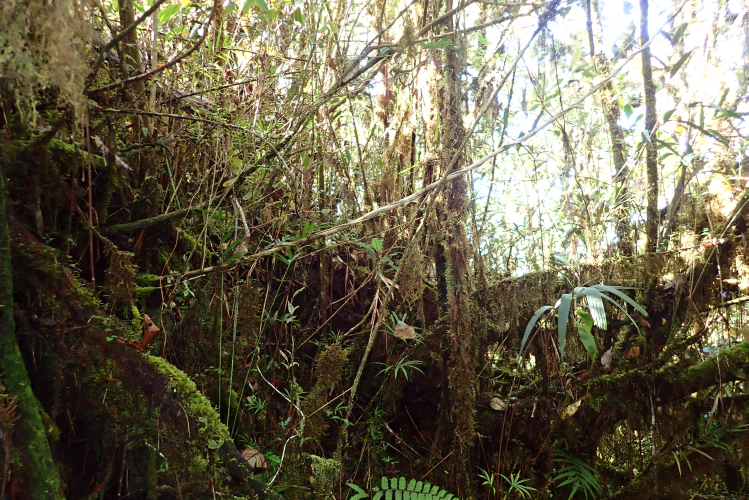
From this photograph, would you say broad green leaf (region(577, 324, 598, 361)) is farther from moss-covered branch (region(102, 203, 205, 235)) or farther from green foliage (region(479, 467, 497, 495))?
moss-covered branch (region(102, 203, 205, 235))

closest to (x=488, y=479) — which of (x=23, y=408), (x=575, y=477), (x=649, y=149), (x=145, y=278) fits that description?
(x=575, y=477)

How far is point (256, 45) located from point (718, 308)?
2.53 metres

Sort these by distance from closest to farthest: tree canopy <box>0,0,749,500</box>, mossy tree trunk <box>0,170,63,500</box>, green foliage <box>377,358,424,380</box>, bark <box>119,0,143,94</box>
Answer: mossy tree trunk <box>0,170,63,500</box> → tree canopy <box>0,0,749,500</box> → bark <box>119,0,143,94</box> → green foliage <box>377,358,424,380</box>

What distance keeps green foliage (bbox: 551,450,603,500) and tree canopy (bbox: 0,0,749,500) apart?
14 mm

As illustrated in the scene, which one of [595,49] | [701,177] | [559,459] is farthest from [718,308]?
[595,49]

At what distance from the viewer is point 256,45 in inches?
88.5

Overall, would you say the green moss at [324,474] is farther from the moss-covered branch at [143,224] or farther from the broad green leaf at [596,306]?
the broad green leaf at [596,306]

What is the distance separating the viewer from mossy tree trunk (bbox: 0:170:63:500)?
1074 mm

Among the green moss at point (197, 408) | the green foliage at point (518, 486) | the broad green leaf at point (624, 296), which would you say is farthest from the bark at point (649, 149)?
the green moss at point (197, 408)

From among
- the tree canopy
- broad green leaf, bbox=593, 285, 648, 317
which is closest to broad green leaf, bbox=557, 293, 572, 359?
the tree canopy

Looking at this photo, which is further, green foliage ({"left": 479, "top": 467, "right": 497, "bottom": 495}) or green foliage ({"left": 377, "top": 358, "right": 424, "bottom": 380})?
green foliage ({"left": 377, "top": 358, "right": 424, "bottom": 380})

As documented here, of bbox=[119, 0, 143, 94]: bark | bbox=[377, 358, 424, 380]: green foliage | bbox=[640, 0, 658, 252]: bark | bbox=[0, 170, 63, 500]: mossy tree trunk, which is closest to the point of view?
bbox=[0, 170, 63, 500]: mossy tree trunk

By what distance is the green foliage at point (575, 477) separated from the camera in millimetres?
2076

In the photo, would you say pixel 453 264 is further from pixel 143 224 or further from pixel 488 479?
pixel 143 224
